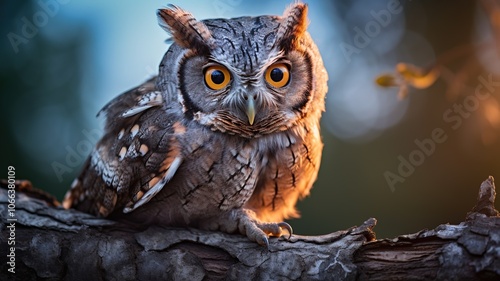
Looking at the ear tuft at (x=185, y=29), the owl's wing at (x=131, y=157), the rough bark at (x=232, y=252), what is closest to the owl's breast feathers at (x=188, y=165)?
the owl's wing at (x=131, y=157)

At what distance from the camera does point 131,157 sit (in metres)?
1.71

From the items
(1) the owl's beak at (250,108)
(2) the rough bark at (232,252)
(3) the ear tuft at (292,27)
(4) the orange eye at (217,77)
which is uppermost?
(3) the ear tuft at (292,27)

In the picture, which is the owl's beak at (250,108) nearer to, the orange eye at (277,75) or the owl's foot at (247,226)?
the orange eye at (277,75)

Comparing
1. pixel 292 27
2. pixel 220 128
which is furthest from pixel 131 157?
pixel 292 27

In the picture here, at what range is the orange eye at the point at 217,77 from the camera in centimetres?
159

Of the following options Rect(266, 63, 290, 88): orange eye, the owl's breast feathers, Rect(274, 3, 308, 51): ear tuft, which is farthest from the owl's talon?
Rect(274, 3, 308, 51): ear tuft

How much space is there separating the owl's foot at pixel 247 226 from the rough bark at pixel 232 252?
0.10 feet

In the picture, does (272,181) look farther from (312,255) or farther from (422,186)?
(422,186)

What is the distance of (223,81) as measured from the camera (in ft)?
5.24

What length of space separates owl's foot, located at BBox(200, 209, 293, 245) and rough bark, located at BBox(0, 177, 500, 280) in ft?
0.10

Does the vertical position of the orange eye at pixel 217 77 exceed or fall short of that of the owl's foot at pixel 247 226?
it exceeds it

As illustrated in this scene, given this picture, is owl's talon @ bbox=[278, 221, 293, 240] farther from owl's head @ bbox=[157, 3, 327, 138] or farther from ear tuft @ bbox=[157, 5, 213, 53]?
ear tuft @ bbox=[157, 5, 213, 53]

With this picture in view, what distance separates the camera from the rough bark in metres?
1.29

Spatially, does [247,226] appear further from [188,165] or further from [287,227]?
[188,165]
